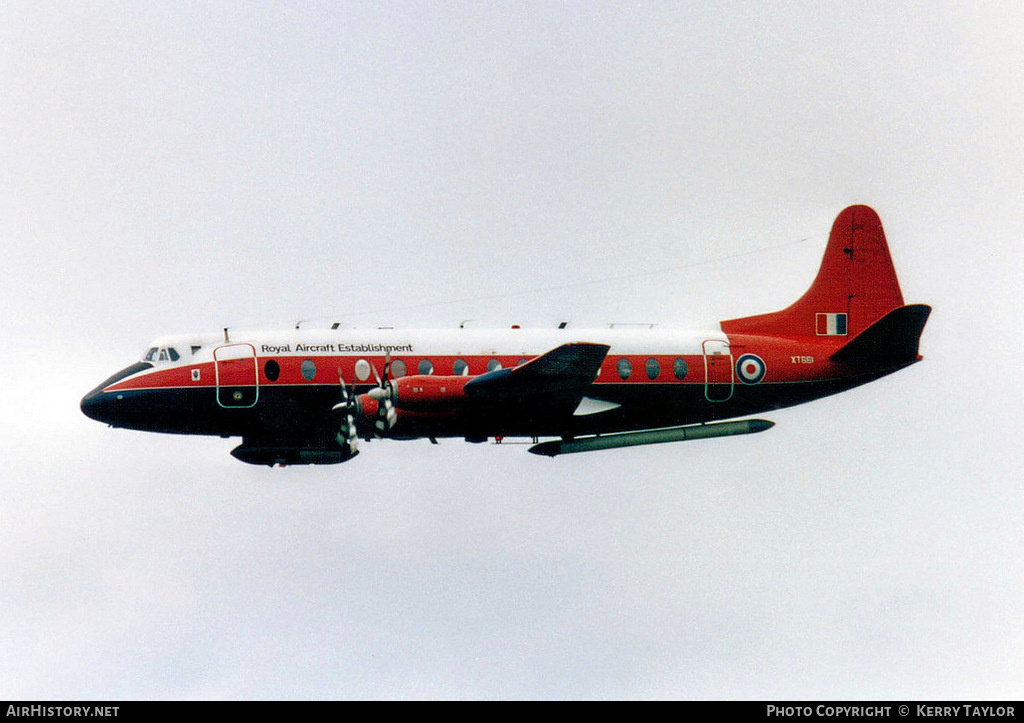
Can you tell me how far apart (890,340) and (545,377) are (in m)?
9.55

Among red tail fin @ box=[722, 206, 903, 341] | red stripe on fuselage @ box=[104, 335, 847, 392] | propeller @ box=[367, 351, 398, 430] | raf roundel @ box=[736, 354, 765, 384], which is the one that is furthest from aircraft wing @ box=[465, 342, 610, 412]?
red tail fin @ box=[722, 206, 903, 341]

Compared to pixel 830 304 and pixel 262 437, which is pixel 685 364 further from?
pixel 262 437

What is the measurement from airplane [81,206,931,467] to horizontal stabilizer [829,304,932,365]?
37mm

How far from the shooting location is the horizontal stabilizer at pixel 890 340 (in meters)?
35.4

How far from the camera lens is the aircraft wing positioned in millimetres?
32625

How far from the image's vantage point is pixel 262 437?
1356 inches

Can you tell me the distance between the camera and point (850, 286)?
38750 mm

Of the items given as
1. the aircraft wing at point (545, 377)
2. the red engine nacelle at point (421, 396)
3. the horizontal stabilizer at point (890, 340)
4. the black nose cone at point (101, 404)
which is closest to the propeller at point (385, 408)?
the red engine nacelle at point (421, 396)

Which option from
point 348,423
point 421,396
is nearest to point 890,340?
point 421,396

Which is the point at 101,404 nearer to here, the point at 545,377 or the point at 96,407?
the point at 96,407

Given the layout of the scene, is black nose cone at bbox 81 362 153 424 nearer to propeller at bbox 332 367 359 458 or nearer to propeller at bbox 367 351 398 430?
propeller at bbox 332 367 359 458

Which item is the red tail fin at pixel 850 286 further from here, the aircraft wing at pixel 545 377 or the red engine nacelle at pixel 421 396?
the red engine nacelle at pixel 421 396
